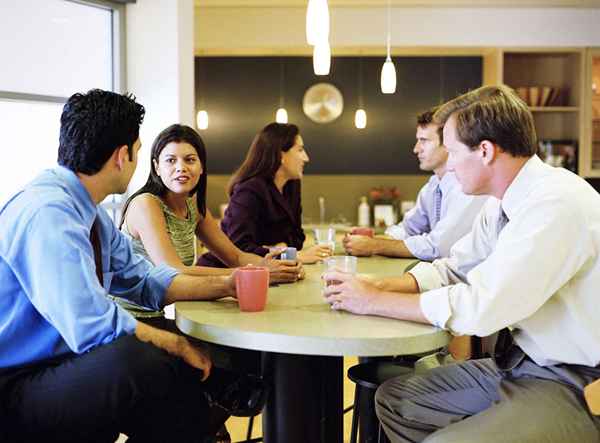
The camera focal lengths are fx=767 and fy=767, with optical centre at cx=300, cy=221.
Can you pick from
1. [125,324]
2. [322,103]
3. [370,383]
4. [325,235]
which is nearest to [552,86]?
[322,103]

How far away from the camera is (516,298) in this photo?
1.71 m

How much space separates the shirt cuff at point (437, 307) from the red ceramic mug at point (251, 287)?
1.30ft

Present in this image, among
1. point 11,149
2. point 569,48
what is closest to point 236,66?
point 569,48

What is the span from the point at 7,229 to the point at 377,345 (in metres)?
0.84

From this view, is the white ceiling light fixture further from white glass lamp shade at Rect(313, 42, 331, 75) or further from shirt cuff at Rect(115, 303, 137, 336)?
shirt cuff at Rect(115, 303, 137, 336)

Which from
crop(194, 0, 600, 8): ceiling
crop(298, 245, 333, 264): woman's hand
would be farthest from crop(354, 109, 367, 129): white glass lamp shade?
crop(298, 245, 333, 264): woman's hand

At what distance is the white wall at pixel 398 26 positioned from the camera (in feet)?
21.3

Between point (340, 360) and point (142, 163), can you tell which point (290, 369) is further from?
point (142, 163)

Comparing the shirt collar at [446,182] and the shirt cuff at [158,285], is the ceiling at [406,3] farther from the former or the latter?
the shirt cuff at [158,285]

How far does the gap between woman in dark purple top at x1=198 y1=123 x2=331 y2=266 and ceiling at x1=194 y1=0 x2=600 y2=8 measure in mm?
2816

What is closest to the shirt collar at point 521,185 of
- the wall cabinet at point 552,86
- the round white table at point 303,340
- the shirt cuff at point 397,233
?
the round white table at point 303,340

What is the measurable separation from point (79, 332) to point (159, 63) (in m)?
2.88

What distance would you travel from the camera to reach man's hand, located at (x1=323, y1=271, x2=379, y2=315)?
187 cm

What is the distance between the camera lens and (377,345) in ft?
5.43
